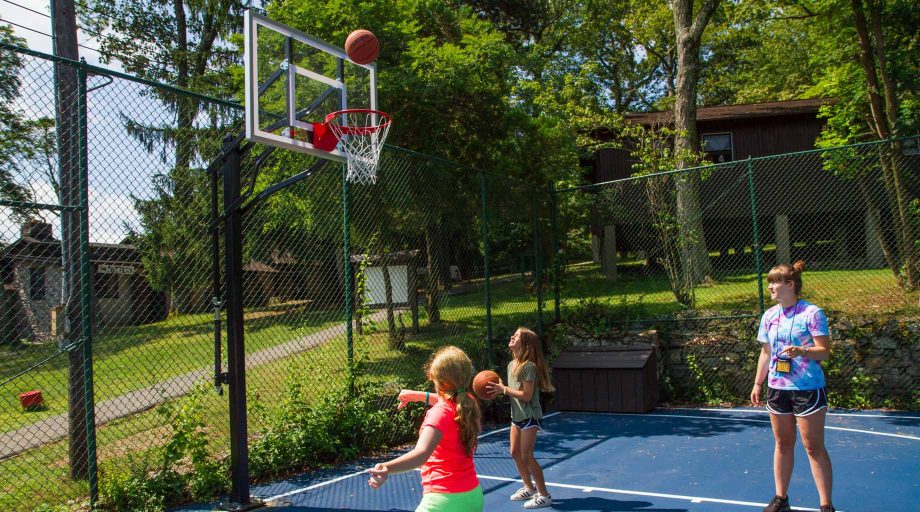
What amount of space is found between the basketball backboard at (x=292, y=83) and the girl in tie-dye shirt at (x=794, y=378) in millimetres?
3779

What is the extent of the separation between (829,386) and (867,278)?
252 inches

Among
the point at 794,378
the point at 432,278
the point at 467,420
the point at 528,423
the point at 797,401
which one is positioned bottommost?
the point at 528,423

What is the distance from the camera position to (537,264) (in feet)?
37.8

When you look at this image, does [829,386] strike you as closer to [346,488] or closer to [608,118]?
[346,488]

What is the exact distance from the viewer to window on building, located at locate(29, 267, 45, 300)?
6330mm

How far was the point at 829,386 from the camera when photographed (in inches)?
380

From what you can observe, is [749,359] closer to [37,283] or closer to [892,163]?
[892,163]

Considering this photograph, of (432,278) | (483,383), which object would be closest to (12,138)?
(483,383)

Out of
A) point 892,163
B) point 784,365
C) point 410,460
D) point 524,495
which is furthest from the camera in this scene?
point 892,163

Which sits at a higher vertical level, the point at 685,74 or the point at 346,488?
the point at 685,74

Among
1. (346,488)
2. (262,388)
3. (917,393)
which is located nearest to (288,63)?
(346,488)

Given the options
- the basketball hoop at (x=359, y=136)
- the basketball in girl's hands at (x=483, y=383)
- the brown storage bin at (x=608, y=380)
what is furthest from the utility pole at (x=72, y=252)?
the brown storage bin at (x=608, y=380)

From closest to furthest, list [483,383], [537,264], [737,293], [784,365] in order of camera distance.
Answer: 1. [483,383]
2. [784,365]
3. [537,264]
4. [737,293]

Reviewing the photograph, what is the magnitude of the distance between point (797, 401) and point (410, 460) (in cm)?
316
